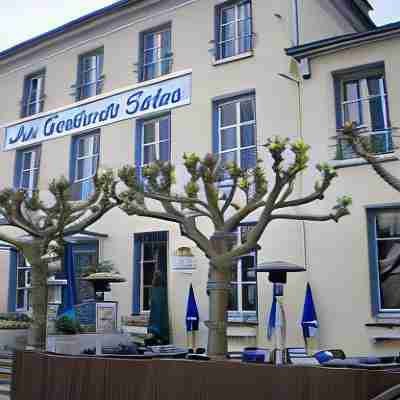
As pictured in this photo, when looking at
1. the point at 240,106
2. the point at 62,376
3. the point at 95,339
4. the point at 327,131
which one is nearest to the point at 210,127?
the point at 240,106

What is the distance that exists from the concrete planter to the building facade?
1.81m

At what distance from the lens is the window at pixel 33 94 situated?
1870 centimetres

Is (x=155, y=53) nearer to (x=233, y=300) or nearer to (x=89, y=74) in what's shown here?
(x=89, y=74)

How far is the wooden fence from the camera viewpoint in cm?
550

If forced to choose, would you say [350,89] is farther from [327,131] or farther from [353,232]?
[353,232]

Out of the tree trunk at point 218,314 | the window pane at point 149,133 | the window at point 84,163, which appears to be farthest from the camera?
the window at point 84,163

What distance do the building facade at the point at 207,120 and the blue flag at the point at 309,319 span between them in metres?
0.27

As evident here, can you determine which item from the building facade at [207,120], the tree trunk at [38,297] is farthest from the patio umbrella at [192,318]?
the tree trunk at [38,297]

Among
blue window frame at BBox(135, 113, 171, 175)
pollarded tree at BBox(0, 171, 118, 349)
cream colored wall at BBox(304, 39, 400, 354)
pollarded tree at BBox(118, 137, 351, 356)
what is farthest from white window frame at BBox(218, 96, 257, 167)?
pollarded tree at BBox(118, 137, 351, 356)

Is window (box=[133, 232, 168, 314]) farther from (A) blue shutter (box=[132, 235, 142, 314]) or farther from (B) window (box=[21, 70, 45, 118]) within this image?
(B) window (box=[21, 70, 45, 118])

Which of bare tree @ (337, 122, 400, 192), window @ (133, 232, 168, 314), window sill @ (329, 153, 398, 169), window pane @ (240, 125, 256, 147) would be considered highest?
window pane @ (240, 125, 256, 147)

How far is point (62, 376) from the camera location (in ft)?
23.7

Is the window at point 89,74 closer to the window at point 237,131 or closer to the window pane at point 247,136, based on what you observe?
the window at point 237,131

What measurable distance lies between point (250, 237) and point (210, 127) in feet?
20.7
